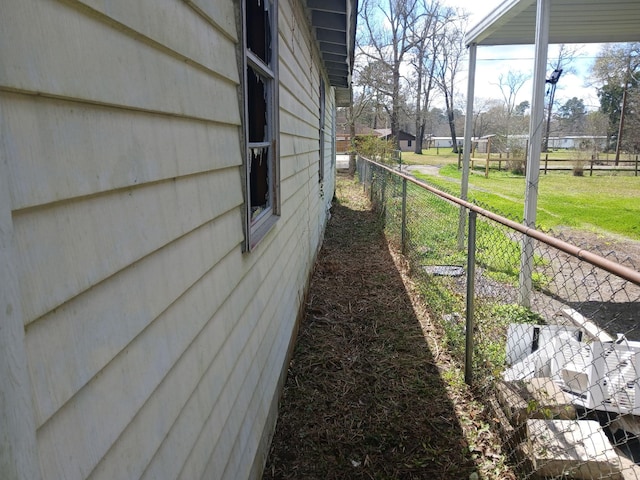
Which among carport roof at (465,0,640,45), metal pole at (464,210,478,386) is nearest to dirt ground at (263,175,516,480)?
metal pole at (464,210,478,386)

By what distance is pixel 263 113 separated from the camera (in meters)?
3.15

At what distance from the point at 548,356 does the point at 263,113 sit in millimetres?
2563

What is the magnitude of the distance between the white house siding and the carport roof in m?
5.04

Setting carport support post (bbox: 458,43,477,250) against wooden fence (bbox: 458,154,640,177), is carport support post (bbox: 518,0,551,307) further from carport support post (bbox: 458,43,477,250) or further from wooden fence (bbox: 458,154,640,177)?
wooden fence (bbox: 458,154,640,177)

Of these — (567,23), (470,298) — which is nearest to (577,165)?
(567,23)

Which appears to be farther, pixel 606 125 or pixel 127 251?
pixel 606 125

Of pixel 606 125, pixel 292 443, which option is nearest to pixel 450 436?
pixel 292 443

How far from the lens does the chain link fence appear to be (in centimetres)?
241

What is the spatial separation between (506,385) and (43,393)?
2979 mm

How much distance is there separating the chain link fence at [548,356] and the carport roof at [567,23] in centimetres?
310

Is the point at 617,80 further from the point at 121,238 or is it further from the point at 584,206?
the point at 121,238

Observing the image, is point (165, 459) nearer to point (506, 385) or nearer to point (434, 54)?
point (506, 385)

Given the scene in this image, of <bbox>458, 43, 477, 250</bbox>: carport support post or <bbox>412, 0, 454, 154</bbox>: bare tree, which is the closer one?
<bbox>458, 43, 477, 250</bbox>: carport support post

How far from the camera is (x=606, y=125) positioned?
39000 mm
